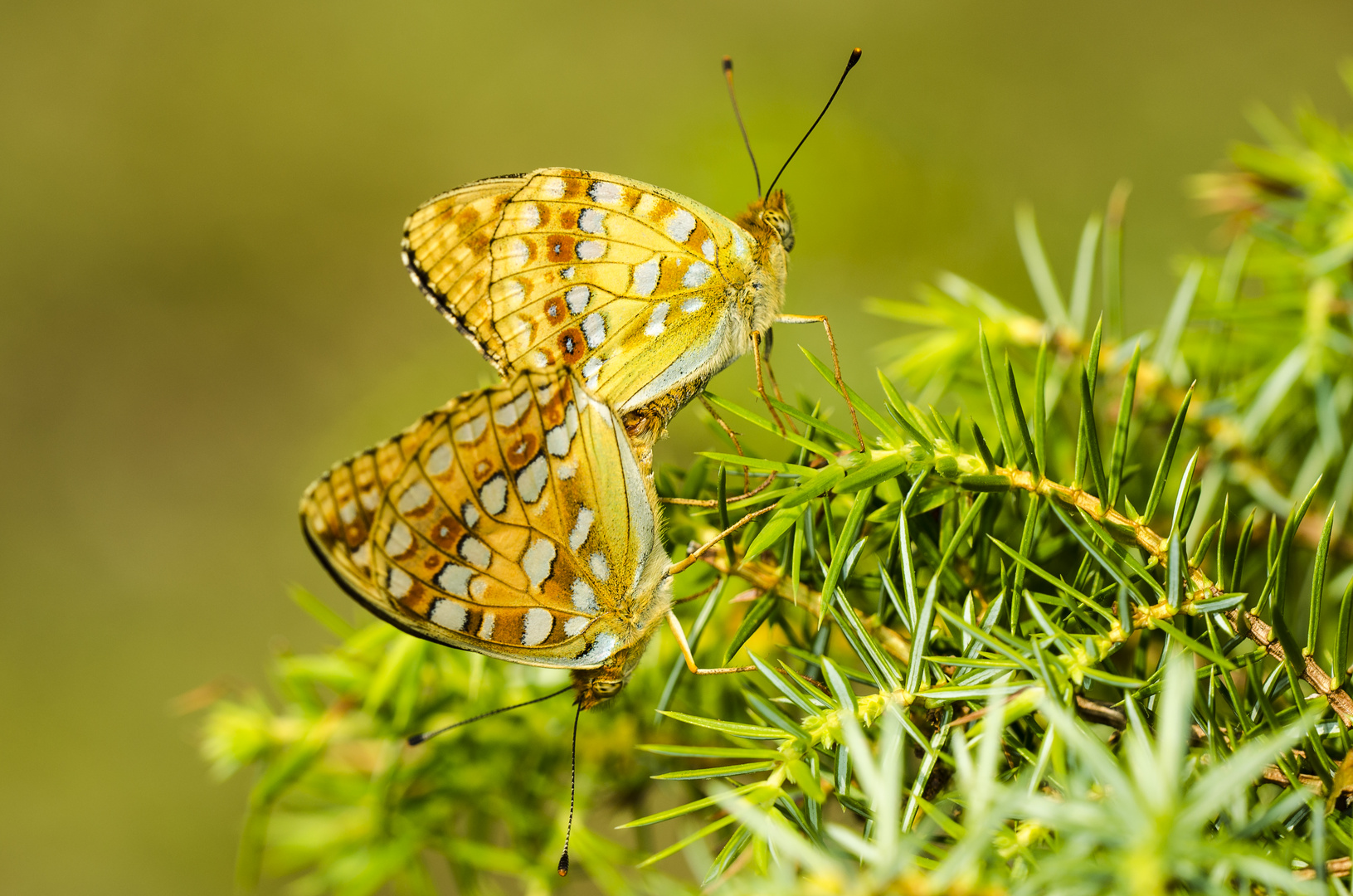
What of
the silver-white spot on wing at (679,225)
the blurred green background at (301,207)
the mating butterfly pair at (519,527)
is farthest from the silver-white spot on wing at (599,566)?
the blurred green background at (301,207)

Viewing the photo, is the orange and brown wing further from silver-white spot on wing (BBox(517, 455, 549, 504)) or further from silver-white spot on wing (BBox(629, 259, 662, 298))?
silver-white spot on wing (BBox(517, 455, 549, 504))

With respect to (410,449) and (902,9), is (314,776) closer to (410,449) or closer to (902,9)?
(410,449)

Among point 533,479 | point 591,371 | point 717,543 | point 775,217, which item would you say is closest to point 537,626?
point 533,479

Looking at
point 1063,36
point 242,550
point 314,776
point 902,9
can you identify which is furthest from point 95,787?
point 1063,36

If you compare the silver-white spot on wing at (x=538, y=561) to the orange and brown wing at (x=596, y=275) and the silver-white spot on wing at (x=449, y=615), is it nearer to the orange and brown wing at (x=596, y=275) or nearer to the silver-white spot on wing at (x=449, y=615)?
the silver-white spot on wing at (x=449, y=615)

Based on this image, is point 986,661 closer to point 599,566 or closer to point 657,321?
point 599,566

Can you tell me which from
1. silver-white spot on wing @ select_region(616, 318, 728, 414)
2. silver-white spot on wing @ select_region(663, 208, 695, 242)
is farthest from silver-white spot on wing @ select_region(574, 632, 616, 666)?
silver-white spot on wing @ select_region(663, 208, 695, 242)

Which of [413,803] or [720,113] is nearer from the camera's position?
[413,803]

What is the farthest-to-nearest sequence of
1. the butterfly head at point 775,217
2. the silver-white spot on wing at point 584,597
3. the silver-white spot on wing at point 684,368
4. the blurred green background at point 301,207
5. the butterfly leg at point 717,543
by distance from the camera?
the blurred green background at point 301,207, the butterfly head at point 775,217, the silver-white spot on wing at point 684,368, the silver-white spot on wing at point 584,597, the butterfly leg at point 717,543
